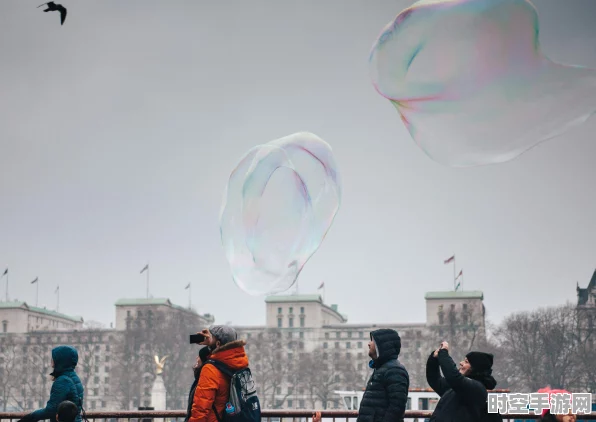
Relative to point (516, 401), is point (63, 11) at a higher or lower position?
higher

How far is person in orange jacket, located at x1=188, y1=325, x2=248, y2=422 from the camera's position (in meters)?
7.20

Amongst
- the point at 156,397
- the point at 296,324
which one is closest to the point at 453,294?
the point at 296,324

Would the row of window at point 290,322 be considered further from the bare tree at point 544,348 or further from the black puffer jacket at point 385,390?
the black puffer jacket at point 385,390

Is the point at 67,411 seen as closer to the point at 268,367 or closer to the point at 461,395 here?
the point at 461,395

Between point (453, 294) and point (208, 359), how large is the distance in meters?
119

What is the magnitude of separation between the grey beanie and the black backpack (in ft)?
0.67

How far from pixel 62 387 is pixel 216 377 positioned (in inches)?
70.4

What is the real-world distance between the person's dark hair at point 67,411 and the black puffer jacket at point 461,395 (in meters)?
3.12

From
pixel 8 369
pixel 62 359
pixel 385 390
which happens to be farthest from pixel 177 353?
pixel 385 390

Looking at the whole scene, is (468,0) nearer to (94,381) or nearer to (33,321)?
(94,381)

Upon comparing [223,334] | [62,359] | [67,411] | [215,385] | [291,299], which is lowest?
[67,411]

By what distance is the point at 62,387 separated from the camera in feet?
27.2

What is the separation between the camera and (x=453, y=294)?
124 meters

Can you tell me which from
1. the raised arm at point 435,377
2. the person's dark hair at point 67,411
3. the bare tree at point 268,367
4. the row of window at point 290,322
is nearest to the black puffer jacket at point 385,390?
the raised arm at point 435,377
